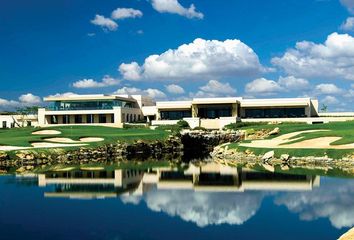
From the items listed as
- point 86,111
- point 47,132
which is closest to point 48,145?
point 47,132

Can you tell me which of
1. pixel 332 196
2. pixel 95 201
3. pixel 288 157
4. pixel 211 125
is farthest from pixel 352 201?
pixel 211 125

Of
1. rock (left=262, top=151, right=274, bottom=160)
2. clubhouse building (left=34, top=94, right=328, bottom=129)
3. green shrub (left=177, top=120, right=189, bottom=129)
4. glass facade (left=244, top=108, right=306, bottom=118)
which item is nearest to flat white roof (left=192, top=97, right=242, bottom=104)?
clubhouse building (left=34, top=94, right=328, bottom=129)

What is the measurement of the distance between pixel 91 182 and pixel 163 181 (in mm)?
5178

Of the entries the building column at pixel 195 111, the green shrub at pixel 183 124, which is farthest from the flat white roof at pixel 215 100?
the green shrub at pixel 183 124

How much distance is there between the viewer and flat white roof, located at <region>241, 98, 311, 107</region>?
90.0 metres

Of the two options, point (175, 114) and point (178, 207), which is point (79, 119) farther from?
point (178, 207)

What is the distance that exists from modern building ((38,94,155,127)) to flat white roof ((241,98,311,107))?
937 inches

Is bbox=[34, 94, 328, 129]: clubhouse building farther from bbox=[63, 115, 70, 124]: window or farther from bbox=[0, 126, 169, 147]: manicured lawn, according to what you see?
bbox=[0, 126, 169, 147]: manicured lawn

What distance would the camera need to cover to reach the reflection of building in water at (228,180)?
30.2m

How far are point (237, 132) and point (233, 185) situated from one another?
39.8 meters

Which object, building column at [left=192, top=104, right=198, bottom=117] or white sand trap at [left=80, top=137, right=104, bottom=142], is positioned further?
building column at [left=192, top=104, right=198, bottom=117]

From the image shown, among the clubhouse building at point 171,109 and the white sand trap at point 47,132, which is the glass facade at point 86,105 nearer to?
the clubhouse building at point 171,109

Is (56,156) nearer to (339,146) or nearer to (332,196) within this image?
(339,146)

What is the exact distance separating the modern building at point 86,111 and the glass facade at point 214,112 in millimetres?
14443
